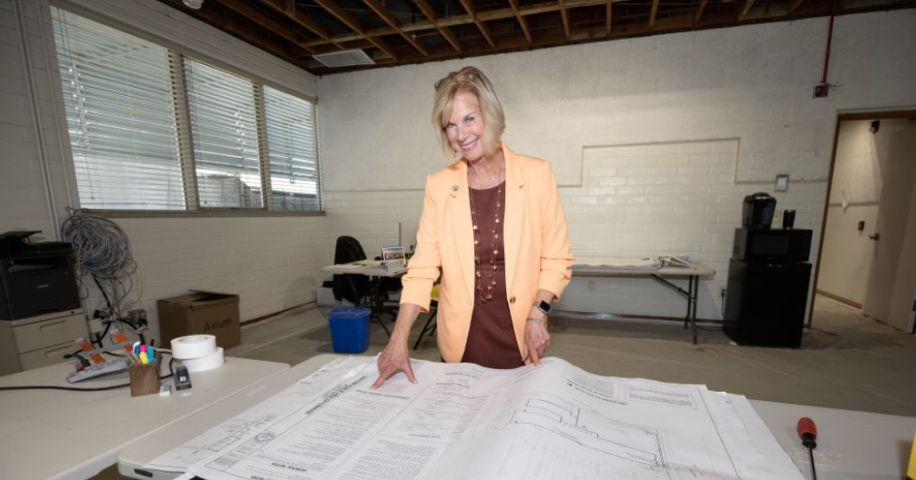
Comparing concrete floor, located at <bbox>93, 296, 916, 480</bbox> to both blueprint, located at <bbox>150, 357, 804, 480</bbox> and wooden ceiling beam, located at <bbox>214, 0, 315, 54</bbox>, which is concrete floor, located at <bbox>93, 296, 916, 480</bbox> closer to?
blueprint, located at <bbox>150, 357, 804, 480</bbox>

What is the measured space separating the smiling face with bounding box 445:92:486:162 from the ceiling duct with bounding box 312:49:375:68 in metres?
3.85

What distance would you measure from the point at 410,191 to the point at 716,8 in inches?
154

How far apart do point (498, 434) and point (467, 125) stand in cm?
82

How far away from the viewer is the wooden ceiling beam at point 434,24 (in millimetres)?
3448

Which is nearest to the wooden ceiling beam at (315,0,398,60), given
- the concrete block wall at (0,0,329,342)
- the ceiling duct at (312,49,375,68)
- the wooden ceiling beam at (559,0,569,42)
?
the ceiling duct at (312,49,375,68)

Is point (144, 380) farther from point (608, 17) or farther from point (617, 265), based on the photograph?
point (608, 17)

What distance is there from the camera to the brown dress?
4.01 feet

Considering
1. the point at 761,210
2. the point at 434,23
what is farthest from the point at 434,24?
the point at 761,210

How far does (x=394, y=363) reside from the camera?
947mm

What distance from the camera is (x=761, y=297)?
3381 millimetres

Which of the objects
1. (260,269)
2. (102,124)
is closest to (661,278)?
(260,269)

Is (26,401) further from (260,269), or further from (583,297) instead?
(583,297)

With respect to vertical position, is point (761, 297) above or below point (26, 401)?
below

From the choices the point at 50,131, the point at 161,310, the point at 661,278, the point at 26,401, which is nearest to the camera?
the point at 26,401
